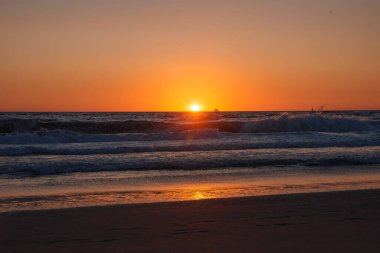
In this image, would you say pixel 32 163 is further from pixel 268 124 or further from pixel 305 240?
pixel 268 124

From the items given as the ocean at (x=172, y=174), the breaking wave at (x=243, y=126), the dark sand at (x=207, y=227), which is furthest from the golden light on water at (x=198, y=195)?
the breaking wave at (x=243, y=126)

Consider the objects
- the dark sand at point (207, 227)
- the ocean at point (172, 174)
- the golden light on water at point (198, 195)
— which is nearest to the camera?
the dark sand at point (207, 227)

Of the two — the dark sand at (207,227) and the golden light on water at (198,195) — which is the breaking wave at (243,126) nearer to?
the golden light on water at (198,195)

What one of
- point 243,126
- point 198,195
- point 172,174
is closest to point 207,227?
point 198,195

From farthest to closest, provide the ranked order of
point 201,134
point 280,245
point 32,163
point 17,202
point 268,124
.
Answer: point 268,124 → point 201,134 → point 32,163 → point 17,202 → point 280,245

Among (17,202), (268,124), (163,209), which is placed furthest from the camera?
(268,124)

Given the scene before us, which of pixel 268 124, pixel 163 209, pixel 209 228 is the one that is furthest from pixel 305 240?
pixel 268 124

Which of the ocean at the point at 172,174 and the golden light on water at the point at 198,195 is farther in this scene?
the ocean at the point at 172,174

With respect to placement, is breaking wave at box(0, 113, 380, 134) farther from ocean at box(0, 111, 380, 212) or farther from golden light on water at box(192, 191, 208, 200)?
golden light on water at box(192, 191, 208, 200)

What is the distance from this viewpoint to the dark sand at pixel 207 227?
4941 millimetres

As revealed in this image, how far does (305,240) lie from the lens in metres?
5.12

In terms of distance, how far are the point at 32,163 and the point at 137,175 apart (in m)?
3.74

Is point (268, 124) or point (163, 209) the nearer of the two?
point (163, 209)

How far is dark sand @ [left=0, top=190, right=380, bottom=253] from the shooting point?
16.2ft
